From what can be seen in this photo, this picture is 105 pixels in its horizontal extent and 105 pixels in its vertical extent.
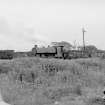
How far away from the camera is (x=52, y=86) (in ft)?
33.3

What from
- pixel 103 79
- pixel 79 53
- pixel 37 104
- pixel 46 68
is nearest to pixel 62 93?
pixel 37 104

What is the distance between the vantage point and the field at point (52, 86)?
23.9 feet

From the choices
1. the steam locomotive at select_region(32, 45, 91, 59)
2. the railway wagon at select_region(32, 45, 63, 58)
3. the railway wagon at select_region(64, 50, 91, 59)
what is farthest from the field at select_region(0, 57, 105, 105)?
the railway wagon at select_region(32, 45, 63, 58)

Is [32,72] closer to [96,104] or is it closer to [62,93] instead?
[62,93]

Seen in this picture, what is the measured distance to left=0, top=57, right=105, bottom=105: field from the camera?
7286 millimetres

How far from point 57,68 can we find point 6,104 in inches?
390

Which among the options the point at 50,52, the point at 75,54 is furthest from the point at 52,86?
the point at 50,52

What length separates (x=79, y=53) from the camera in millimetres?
30188

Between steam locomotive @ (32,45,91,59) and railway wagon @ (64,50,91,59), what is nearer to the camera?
railway wagon @ (64,50,91,59)

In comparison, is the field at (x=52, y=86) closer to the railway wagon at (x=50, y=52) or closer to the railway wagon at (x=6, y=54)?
the railway wagon at (x=50, y=52)

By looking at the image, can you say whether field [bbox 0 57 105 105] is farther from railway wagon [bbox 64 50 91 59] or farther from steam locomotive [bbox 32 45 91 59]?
steam locomotive [bbox 32 45 91 59]

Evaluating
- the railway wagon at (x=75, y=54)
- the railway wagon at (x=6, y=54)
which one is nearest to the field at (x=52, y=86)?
the railway wagon at (x=75, y=54)

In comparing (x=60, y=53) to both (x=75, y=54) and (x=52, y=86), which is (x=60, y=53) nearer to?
(x=75, y=54)

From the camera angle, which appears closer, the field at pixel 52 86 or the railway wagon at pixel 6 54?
the field at pixel 52 86
